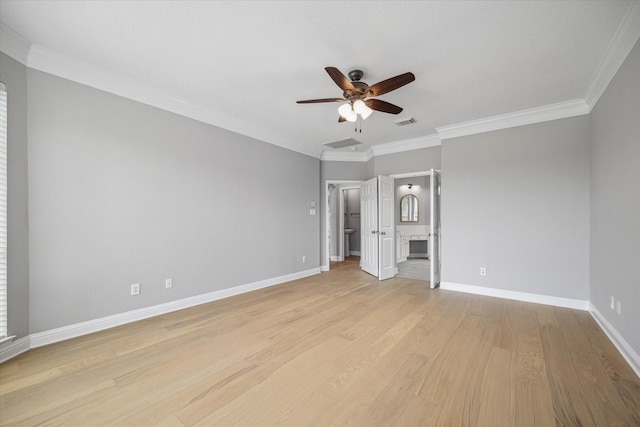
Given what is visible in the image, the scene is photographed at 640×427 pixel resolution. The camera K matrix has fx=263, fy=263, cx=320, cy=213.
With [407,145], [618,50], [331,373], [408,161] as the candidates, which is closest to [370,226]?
[408,161]

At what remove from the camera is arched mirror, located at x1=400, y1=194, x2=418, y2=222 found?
8.12m

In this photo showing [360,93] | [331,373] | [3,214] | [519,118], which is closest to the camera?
[331,373]

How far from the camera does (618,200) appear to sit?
253cm

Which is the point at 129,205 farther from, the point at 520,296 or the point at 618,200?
the point at 520,296

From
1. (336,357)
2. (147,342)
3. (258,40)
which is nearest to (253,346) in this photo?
(336,357)

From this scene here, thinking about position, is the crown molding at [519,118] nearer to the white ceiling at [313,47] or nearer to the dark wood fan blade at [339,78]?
the white ceiling at [313,47]

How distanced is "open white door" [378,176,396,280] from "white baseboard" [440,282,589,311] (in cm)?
111

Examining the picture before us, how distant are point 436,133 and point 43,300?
5764mm

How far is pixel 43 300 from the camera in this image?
252 centimetres

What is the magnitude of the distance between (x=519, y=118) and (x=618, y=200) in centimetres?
191

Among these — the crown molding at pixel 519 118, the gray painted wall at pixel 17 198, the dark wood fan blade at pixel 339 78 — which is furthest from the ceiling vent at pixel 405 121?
the gray painted wall at pixel 17 198

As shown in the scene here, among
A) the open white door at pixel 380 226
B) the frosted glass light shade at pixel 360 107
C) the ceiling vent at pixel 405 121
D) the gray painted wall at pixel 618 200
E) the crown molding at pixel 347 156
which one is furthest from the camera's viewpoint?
the crown molding at pixel 347 156

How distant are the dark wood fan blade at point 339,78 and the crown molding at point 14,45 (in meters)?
2.70

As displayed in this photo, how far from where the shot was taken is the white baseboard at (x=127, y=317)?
255cm
